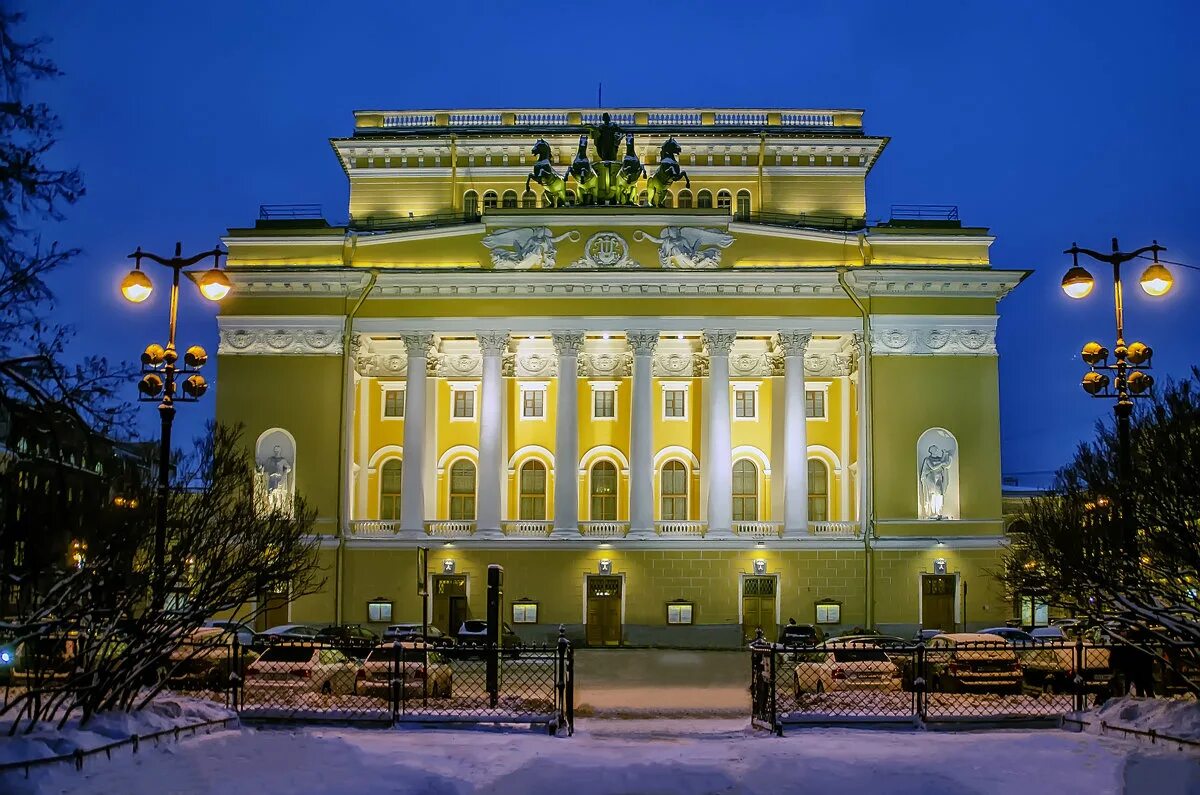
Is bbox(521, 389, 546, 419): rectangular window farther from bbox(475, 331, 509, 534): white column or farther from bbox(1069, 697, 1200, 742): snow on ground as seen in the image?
bbox(1069, 697, 1200, 742): snow on ground

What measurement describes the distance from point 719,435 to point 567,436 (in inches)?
222

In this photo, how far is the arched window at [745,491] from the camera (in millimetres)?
49219

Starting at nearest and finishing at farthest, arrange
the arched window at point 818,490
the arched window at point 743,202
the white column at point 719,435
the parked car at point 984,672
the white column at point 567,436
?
the parked car at point 984,672 < the white column at point 719,435 < the white column at point 567,436 < the arched window at point 818,490 < the arched window at point 743,202

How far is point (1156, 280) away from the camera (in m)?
19.8

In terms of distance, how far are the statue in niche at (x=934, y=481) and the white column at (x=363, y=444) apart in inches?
837

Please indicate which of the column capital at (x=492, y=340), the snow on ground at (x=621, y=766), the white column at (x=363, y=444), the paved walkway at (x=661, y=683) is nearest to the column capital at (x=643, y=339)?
the column capital at (x=492, y=340)

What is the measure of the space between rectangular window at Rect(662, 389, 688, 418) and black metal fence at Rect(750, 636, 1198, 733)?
879 inches

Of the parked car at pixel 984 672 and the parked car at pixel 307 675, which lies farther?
the parked car at pixel 984 672

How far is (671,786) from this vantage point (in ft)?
47.1

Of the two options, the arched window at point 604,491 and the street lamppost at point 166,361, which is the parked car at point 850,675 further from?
the arched window at point 604,491

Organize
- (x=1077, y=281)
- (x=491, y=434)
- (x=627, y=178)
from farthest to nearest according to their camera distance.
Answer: (x=627, y=178) < (x=491, y=434) < (x=1077, y=281)

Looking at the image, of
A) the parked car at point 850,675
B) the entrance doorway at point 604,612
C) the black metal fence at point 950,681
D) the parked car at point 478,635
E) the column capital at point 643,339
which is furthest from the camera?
the column capital at point 643,339

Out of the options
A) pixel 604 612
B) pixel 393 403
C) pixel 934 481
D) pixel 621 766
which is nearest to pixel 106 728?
pixel 621 766

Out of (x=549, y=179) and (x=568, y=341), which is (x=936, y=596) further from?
(x=549, y=179)
